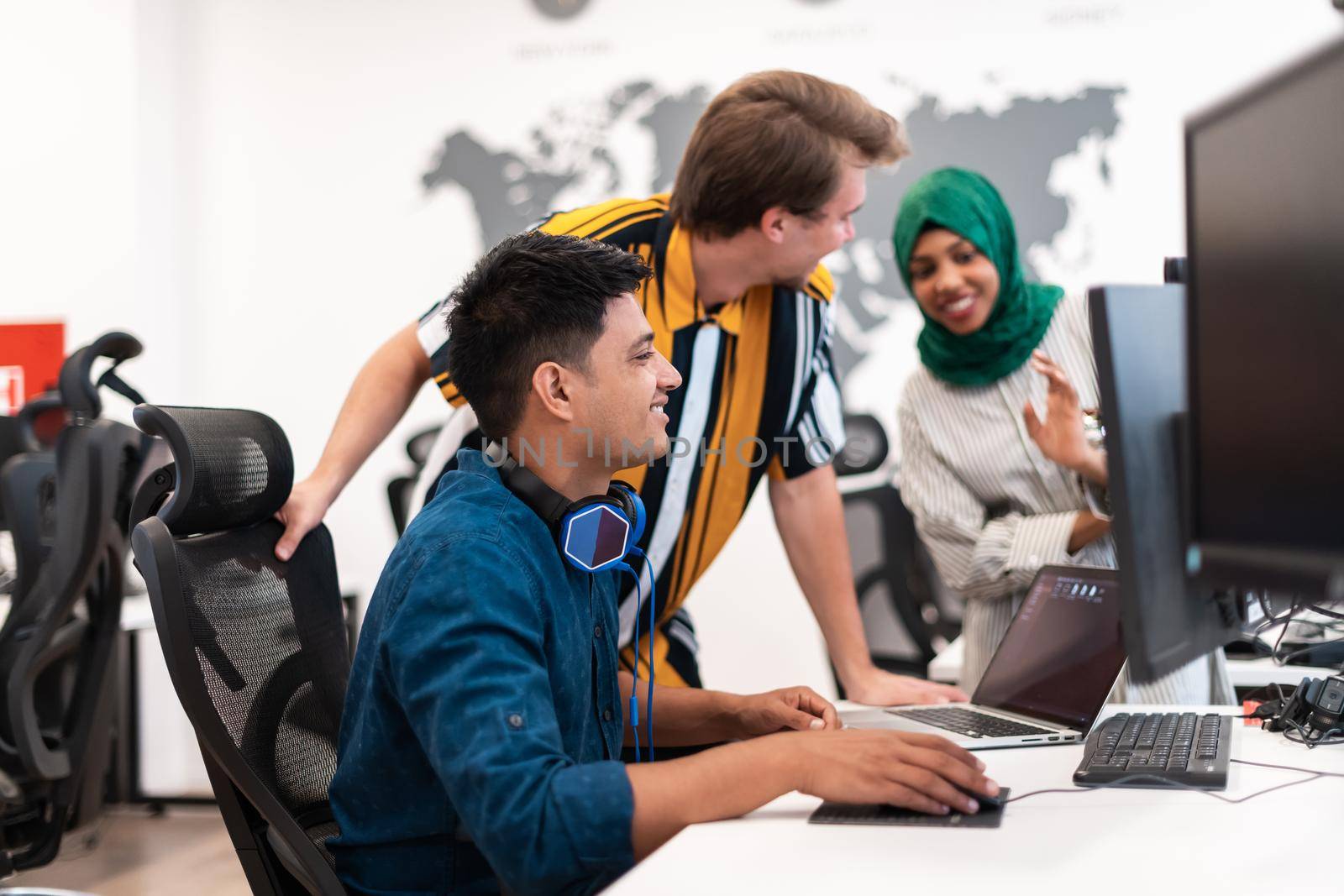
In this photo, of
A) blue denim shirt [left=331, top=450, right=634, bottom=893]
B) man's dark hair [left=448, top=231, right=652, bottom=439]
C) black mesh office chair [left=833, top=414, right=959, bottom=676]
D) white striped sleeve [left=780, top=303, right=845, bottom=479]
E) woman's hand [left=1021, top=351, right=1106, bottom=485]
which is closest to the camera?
blue denim shirt [left=331, top=450, right=634, bottom=893]

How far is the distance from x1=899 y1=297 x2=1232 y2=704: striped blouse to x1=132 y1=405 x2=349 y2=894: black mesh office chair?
105 cm

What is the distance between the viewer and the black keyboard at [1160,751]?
1.08 metres

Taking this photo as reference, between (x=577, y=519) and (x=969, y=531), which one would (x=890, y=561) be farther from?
(x=577, y=519)

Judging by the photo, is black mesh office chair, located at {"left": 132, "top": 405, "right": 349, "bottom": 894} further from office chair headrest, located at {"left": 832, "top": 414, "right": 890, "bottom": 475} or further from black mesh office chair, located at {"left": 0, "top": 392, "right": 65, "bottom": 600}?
office chair headrest, located at {"left": 832, "top": 414, "right": 890, "bottom": 475}

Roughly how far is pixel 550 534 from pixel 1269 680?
47.4 inches

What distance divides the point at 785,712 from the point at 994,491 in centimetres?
79

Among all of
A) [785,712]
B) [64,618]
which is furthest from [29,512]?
[785,712]

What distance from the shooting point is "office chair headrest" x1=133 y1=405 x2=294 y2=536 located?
1.18 m

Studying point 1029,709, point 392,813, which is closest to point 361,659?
point 392,813

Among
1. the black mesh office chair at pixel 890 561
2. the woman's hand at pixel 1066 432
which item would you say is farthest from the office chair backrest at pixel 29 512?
the black mesh office chair at pixel 890 561

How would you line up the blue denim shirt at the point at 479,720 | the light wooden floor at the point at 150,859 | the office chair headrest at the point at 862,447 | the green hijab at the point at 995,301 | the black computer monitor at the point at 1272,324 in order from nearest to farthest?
the black computer monitor at the point at 1272,324, the blue denim shirt at the point at 479,720, the green hijab at the point at 995,301, the light wooden floor at the point at 150,859, the office chair headrest at the point at 862,447

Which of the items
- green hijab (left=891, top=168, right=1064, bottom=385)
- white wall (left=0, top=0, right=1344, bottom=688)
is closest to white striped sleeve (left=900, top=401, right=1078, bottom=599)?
green hijab (left=891, top=168, right=1064, bottom=385)

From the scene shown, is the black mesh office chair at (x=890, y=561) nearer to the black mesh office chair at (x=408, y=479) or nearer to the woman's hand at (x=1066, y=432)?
the black mesh office chair at (x=408, y=479)

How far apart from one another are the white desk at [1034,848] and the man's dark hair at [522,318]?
0.52m
